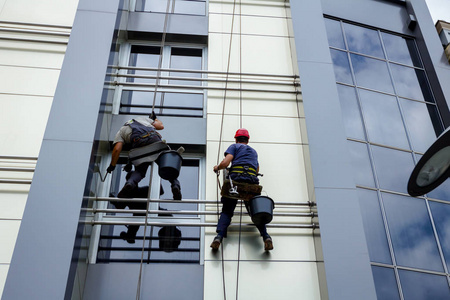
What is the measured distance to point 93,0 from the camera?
9070 mm

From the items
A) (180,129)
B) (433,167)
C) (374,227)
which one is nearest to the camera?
(433,167)

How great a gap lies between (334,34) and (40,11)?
5856 millimetres

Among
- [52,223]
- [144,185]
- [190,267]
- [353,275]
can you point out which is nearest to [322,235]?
[353,275]

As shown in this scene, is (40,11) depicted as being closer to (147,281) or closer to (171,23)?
(171,23)

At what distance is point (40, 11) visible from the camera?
9.59 m

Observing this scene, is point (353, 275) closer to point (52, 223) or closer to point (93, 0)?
point (52, 223)

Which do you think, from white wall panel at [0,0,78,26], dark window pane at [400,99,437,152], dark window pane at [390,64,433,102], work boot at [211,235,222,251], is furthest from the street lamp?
white wall panel at [0,0,78,26]

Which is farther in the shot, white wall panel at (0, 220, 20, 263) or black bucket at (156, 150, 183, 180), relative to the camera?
black bucket at (156, 150, 183, 180)

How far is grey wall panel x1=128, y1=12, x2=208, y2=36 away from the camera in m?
10.2

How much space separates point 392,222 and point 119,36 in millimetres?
5870

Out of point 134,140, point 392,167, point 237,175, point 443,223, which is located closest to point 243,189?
point 237,175

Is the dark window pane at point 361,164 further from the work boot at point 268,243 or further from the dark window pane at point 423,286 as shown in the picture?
the work boot at point 268,243

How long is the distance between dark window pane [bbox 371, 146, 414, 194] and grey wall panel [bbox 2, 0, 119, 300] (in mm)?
4665

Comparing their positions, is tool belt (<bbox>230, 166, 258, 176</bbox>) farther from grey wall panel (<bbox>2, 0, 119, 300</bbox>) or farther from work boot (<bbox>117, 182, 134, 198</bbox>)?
grey wall panel (<bbox>2, 0, 119, 300</bbox>)
